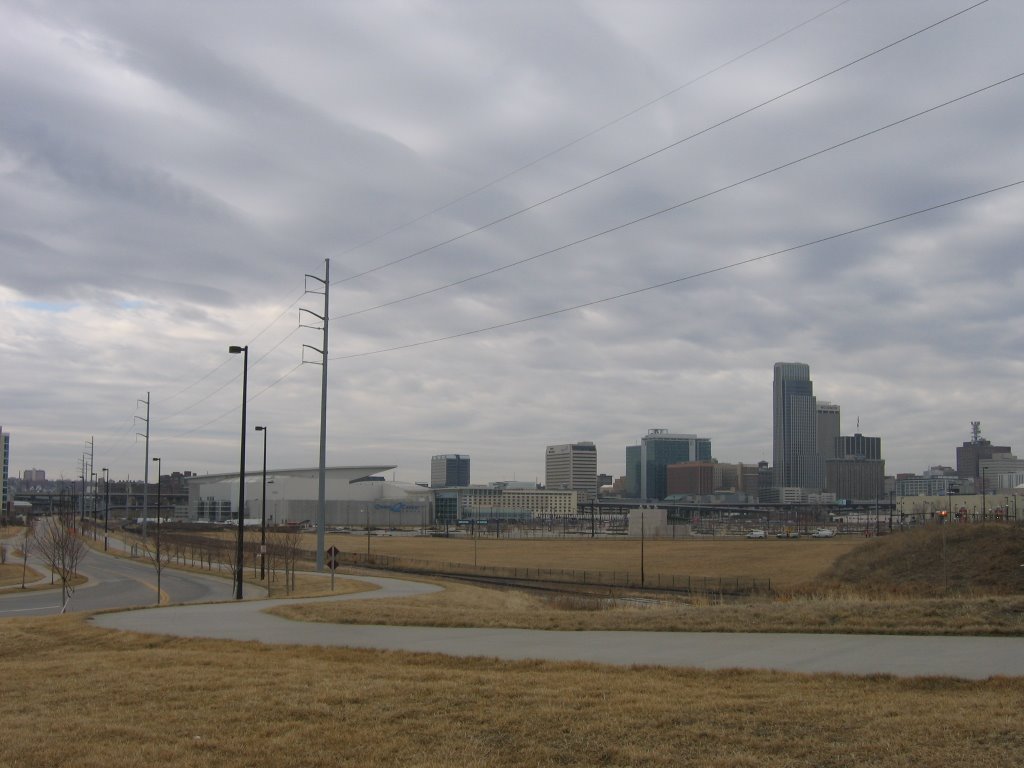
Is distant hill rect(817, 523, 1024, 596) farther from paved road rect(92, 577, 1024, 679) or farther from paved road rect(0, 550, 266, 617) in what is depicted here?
paved road rect(0, 550, 266, 617)

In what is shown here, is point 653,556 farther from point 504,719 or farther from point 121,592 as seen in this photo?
point 504,719

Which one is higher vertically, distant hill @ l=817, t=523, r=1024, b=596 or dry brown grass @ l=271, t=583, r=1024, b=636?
dry brown grass @ l=271, t=583, r=1024, b=636

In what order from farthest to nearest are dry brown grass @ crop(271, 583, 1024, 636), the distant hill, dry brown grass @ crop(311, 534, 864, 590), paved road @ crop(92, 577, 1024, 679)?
1. dry brown grass @ crop(311, 534, 864, 590)
2. the distant hill
3. dry brown grass @ crop(271, 583, 1024, 636)
4. paved road @ crop(92, 577, 1024, 679)

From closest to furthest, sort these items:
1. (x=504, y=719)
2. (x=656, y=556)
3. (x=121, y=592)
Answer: (x=504, y=719) < (x=121, y=592) < (x=656, y=556)

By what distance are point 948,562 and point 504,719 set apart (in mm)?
46174

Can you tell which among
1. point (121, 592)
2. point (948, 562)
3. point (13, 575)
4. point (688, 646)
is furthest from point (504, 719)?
point (13, 575)

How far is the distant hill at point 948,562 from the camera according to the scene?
140 feet

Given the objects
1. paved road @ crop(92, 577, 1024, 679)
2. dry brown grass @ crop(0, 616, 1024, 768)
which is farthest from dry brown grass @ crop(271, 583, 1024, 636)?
dry brown grass @ crop(0, 616, 1024, 768)

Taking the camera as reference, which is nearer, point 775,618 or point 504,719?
point 504,719

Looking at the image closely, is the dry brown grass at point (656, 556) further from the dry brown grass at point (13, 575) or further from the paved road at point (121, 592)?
the dry brown grass at point (13, 575)

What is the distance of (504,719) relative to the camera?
372 inches

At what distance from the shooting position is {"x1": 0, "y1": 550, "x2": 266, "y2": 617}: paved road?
40.7 metres

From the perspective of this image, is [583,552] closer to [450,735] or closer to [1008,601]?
[1008,601]

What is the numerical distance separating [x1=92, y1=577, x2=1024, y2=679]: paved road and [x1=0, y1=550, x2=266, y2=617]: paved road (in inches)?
716
